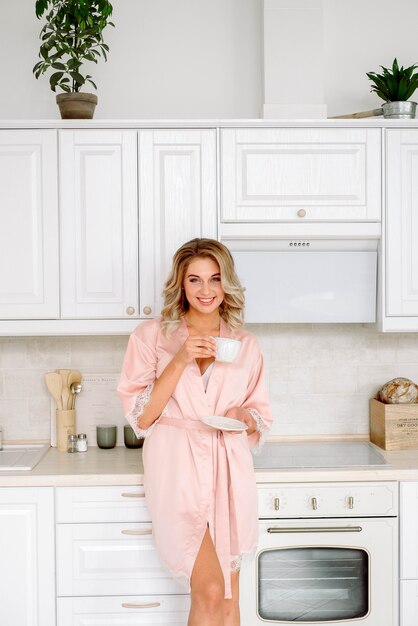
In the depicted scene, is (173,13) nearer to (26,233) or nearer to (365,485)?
(26,233)

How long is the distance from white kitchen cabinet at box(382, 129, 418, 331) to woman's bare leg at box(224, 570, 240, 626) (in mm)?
1179

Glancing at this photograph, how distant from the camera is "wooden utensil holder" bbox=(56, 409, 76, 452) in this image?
2.97 meters

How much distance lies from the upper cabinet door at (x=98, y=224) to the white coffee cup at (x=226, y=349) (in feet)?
2.07

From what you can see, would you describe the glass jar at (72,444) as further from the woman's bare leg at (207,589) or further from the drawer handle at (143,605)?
the woman's bare leg at (207,589)

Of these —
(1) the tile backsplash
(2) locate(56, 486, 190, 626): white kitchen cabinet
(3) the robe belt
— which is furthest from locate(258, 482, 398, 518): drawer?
(1) the tile backsplash

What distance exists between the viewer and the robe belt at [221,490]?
91.7 inches

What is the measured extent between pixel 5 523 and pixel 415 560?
1514 mm

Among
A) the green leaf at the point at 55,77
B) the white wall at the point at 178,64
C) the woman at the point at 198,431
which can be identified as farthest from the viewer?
the white wall at the point at 178,64

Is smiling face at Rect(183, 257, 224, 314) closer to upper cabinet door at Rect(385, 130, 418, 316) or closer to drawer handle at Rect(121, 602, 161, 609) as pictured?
upper cabinet door at Rect(385, 130, 418, 316)

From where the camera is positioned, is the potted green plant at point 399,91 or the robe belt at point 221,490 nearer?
the robe belt at point 221,490

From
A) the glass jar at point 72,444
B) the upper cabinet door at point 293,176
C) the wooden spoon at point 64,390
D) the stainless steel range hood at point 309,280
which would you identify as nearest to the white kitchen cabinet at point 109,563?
the glass jar at point 72,444

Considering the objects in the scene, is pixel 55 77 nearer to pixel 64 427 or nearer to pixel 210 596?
pixel 64 427

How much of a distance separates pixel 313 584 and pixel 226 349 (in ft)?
3.39

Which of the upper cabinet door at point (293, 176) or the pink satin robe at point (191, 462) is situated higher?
the upper cabinet door at point (293, 176)
